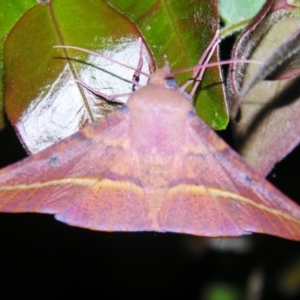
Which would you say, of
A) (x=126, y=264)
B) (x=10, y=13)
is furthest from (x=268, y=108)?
(x=126, y=264)

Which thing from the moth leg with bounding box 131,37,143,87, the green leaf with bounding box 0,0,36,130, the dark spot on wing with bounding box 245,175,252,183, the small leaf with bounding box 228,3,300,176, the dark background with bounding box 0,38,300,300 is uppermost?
the green leaf with bounding box 0,0,36,130

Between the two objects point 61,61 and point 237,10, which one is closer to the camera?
point 61,61

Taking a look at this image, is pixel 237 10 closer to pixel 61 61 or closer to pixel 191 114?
pixel 191 114

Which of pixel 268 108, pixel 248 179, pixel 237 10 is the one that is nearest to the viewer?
pixel 248 179

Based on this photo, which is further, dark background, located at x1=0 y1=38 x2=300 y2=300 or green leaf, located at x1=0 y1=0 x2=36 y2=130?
dark background, located at x1=0 y1=38 x2=300 y2=300

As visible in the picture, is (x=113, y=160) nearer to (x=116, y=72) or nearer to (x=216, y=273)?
(x=116, y=72)

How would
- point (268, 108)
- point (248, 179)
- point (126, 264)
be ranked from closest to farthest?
1. point (248, 179)
2. point (268, 108)
3. point (126, 264)

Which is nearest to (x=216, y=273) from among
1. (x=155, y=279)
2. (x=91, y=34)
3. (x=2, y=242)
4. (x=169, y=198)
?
(x=155, y=279)

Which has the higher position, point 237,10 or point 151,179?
point 237,10

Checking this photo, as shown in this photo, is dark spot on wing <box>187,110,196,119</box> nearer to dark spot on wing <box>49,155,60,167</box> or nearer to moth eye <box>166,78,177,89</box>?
moth eye <box>166,78,177,89</box>

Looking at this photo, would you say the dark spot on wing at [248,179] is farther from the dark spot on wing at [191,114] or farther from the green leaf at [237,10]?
the green leaf at [237,10]

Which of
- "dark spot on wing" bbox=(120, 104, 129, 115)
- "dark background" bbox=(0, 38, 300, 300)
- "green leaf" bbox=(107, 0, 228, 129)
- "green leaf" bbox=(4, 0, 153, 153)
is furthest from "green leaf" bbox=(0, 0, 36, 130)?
"dark background" bbox=(0, 38, 300, 300)
